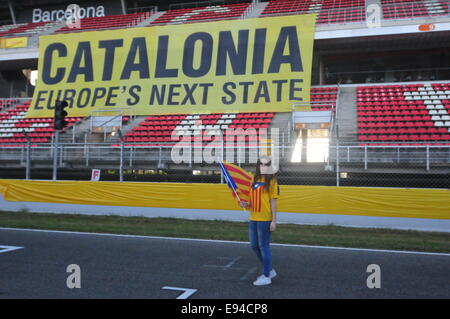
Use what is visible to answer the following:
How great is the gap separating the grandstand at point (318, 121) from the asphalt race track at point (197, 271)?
467cm

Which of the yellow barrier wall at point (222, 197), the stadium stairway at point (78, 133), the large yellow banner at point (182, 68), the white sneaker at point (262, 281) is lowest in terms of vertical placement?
the white sneaker at point (262, 281)

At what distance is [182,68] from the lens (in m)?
19.3

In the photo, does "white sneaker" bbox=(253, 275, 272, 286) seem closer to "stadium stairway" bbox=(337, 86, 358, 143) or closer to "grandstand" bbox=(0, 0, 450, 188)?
"grandstand" bbox=(0, 0, 450, 188)

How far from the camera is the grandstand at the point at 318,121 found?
496 inches

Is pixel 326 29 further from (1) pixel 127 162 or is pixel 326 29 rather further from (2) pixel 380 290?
(2) pixel 380 290

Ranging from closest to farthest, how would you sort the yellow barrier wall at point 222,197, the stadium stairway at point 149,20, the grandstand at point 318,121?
the yellow barrier wall at point 222,197, the grandstand at point 318,121, the stadium stairway at point 149,20

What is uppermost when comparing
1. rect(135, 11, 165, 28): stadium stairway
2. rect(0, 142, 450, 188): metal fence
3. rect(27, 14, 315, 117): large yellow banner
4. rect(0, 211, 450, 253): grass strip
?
rect(135, 11, 165, 28): stadium stairway

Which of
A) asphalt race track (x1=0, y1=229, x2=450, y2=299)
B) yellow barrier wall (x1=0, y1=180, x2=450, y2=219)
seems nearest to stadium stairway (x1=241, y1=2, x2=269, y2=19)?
yellow barrier wall (x1=0, y1=180, x2=450, y2=219)

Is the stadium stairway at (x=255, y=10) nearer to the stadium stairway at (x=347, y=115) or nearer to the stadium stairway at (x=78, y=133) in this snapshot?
the stadium stairway at (x=347, y=115)

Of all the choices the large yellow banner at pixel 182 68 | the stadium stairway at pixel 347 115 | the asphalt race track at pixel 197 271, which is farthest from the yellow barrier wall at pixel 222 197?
the large yellow banner at pixel 182 68

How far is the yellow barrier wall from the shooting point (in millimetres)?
9836

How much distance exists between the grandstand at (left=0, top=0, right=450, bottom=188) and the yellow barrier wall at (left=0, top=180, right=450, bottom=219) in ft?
3.09

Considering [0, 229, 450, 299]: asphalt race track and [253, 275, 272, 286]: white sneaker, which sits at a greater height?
[253, 275, 272, 286]: white sneaker

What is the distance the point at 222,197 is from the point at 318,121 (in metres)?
6.80
